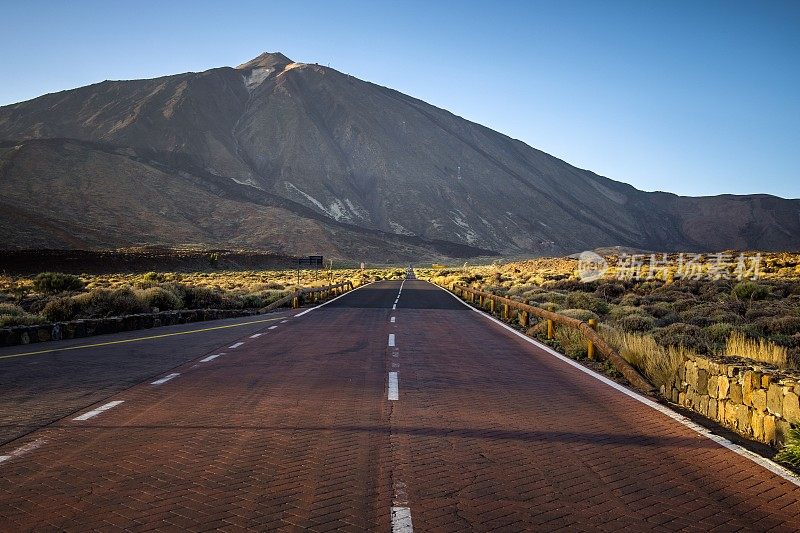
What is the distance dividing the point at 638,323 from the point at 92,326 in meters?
14.8

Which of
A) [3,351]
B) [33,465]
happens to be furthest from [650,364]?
[3,351]

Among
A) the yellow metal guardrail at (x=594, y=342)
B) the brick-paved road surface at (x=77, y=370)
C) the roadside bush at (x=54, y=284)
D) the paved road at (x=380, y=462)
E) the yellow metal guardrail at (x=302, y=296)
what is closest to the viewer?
the paved road at (x=380, y=462)

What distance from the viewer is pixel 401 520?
4.25 metres

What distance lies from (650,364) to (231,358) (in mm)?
7460

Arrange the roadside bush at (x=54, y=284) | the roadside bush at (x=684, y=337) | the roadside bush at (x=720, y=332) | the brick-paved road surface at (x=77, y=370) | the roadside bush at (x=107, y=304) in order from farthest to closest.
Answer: the roadside bush at (x=54, y=284) < the roadside bush at (x=107, y=304) < the roadside bush at (x=720, y=332) < the roadside bush at (x=684, y=337) < the brick-paved road surface at (x=77, y=370)

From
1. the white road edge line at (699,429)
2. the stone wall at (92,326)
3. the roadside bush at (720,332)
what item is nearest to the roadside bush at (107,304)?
the stone wall at (92,326)

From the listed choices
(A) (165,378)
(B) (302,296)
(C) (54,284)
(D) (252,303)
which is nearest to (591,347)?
(A) (165,378)

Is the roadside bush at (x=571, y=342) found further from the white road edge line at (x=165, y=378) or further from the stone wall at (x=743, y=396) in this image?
the white road edge line at (x=165, y=378)

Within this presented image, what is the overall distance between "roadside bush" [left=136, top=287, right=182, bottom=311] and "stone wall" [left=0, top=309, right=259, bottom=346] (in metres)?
1.47

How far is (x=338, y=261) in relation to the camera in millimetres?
130875

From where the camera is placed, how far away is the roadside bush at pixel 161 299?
22.7m

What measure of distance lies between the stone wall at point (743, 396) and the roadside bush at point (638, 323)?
9034 mm

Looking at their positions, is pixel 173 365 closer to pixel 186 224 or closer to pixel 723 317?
pixel 723 317

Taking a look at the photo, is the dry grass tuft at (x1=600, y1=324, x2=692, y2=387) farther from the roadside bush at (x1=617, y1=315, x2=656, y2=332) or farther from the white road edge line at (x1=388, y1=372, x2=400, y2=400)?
the roadside bush at (x1=617, y1=315, x2=656, y2=332)
